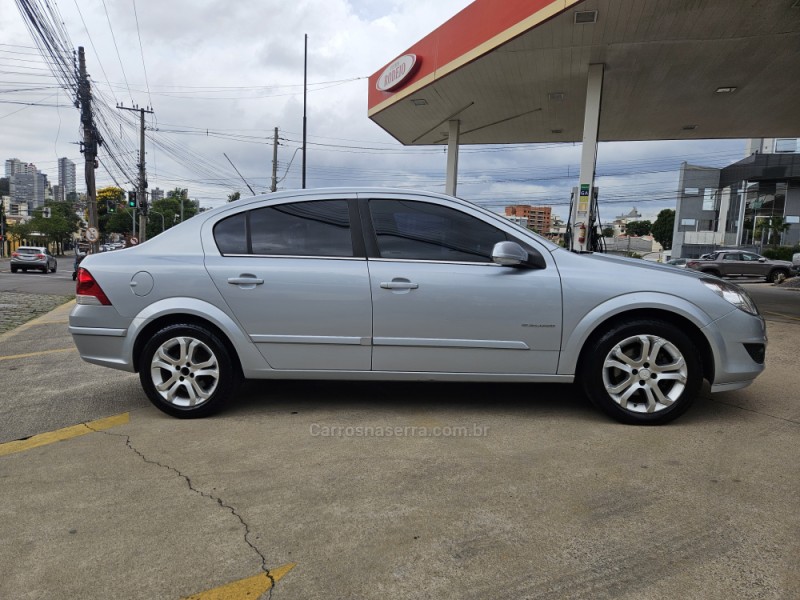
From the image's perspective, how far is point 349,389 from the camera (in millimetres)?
4531

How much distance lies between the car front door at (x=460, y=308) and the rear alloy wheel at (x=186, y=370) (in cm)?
109

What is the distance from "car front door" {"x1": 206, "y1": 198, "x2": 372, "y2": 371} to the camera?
12.1ft

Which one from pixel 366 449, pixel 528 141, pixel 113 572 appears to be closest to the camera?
pixel 113 572

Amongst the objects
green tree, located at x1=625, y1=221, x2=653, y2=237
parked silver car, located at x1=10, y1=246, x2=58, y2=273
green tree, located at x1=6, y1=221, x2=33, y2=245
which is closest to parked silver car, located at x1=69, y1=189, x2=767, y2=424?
parked silver car, located at x1=10, y1=246, x2=58, y2=273

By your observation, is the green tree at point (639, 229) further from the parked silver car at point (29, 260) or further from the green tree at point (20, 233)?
the parked silver car at point (29, 260)

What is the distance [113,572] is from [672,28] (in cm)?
1136

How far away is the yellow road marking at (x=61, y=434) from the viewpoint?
337 cm

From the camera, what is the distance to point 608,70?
12.3 m

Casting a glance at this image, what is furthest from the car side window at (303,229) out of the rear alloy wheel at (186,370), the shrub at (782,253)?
the shrub at (782,253)

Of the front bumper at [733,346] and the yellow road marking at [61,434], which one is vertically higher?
the front bumper at [733,346]

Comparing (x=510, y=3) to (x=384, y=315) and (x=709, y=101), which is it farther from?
(x=384, y=315)

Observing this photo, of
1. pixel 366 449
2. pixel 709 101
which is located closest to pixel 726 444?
pixel 366 449

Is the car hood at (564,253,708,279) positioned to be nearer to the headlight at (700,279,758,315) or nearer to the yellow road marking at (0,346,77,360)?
the headlight at (700,279,758,315)

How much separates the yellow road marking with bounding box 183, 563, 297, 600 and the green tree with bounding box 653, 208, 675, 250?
296 feet
